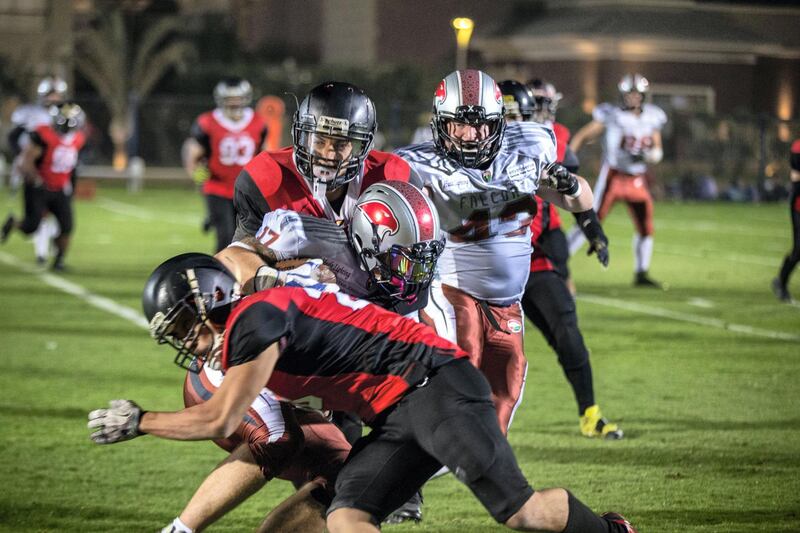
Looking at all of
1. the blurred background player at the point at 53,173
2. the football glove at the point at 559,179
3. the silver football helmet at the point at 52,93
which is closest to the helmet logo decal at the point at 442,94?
the football glove at the point at 559,179

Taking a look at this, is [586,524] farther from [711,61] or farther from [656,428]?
[711,61]

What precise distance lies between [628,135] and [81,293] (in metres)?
5.80

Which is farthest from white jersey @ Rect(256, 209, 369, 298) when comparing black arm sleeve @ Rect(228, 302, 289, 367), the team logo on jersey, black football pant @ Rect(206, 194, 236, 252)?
black football pant @ Rect(206, 194, 236, 252)

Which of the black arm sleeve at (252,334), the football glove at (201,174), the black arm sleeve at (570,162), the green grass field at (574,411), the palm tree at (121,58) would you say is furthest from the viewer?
the palm tree at (121,58)

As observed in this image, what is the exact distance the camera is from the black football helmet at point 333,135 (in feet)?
15.0

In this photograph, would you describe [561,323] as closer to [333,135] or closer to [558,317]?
[558,317]

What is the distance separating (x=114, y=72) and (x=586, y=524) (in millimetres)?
34362

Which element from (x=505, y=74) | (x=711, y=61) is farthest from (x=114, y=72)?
(x=711, y=61)

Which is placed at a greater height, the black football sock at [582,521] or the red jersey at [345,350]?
the red jersey at [345,350]

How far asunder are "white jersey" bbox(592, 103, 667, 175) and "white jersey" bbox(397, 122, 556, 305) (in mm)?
7792

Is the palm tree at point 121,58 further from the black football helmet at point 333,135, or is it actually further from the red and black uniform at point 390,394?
the red and black uniform at point 390,394

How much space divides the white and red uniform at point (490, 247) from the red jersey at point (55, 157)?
8789 mm

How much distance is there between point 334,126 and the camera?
4.57 m

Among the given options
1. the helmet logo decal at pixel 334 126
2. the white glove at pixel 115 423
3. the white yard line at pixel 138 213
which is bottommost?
the white yard line at pixel 138 213
